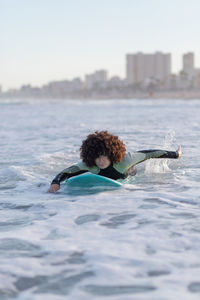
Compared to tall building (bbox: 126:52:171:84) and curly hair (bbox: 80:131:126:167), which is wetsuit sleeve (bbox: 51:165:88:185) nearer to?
curly hair (bbox: 80:131:126:167)

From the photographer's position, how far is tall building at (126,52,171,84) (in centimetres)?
18050

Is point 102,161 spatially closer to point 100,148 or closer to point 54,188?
point 100,148

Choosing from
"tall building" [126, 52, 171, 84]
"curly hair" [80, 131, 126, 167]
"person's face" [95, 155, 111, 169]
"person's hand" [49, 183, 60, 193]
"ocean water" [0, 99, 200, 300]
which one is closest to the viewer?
"ocean water" [0, 99, 200, 300]

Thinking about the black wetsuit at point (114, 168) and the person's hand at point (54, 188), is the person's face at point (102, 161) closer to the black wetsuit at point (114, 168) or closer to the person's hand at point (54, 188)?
the black wetsuit at point (114, 168)

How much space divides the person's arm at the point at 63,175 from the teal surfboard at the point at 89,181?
0.07 meters

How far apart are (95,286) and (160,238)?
0.91 m

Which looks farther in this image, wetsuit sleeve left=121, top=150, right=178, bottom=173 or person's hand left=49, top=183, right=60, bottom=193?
wetsuit sleeve left=121, top=150, right=178, bottom=173

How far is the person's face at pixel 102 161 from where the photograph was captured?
504cm

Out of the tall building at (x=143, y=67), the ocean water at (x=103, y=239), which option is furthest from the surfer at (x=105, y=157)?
the tall building at (x=143, y=67)

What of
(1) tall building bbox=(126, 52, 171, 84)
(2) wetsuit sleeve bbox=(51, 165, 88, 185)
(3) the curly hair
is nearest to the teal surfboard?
(2) wetsuit sleeve bbox=(51, 165, 88, 185)

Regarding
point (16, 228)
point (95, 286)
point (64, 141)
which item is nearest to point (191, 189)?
point (16, 228)

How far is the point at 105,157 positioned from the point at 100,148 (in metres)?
0.15

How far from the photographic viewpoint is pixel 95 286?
265 centimetres

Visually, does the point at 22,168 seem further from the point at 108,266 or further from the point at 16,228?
the point at 108,266
